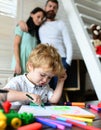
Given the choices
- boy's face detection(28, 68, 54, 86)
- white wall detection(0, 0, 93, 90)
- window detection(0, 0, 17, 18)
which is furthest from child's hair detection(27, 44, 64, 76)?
window detection(0, 0, 17, 18)

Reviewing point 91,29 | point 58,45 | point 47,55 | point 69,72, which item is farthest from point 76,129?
point 91,29

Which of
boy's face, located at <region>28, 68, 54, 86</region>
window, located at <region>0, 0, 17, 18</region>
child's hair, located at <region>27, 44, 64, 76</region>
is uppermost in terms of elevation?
window, located at <region>0, 0, 17, 18</region>

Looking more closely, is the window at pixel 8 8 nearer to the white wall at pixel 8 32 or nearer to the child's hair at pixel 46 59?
the white wall at pixel 8 32

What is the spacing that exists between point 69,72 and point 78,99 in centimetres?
31

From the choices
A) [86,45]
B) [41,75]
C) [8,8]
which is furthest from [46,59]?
[8,8]

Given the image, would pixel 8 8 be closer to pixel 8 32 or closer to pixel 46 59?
pixel 8 32

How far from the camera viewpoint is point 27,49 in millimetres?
1956

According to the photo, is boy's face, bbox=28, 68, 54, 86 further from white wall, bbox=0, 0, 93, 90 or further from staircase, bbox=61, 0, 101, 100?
white wall, bbox=0, 0, 93, 90

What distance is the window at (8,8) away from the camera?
2408mm

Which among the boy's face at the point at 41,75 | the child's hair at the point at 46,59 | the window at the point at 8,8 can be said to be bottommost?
the boy's face at the point at 41,75

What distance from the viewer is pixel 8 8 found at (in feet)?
8.02

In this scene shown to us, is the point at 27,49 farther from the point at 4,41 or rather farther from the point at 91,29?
the point at 91,29

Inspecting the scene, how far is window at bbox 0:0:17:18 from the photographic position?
7.90ft

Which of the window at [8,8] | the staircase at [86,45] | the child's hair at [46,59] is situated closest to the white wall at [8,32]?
the window at [8,8]
